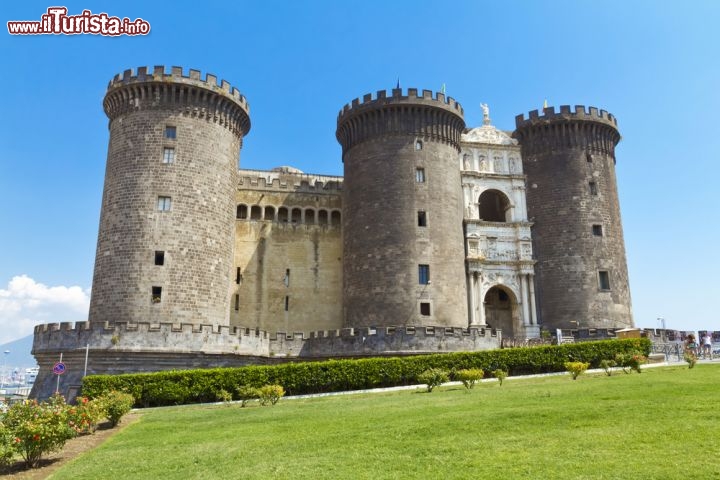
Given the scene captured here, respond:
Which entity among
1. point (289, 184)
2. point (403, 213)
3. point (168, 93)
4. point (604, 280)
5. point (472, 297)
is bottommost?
point (472, 297)

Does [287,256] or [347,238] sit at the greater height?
[347,238]

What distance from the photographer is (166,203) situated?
35656 millimetres

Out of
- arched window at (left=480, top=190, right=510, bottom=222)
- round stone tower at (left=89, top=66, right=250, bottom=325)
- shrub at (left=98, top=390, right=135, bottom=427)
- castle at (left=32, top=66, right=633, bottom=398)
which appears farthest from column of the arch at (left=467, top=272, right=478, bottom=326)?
shrub at (left=98, top=390, right=135, bottom=427)

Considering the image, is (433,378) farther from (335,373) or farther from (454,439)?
(454,439)

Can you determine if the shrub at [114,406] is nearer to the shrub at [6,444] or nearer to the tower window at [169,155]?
the shrub at [6,444]

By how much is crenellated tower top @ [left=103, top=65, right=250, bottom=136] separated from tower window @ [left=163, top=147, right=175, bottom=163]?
2.75 m

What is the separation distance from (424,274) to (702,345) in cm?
1698

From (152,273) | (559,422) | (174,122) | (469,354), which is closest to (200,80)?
(174,122)

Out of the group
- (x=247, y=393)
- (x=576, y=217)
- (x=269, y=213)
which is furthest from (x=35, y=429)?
(x=576, y=217)

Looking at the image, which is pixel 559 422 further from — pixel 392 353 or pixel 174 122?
pixel 174 122

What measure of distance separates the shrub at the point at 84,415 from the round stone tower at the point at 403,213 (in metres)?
21.4

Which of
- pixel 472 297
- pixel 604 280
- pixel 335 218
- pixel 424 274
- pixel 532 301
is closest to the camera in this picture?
pixel 424 274

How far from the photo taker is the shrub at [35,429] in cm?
1466

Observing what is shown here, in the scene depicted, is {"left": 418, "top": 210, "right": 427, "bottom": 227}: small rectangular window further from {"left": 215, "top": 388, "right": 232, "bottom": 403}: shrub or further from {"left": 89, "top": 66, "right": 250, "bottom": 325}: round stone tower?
{"left": 215, "top": 388, "right": 232, "bottom": 403}: shrub
